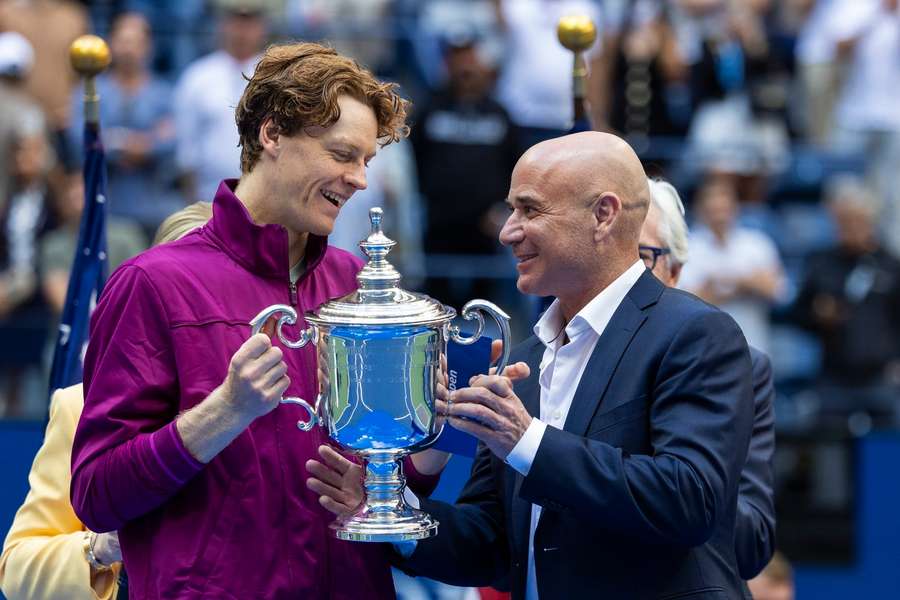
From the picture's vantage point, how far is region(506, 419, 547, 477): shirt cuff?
3.10 m

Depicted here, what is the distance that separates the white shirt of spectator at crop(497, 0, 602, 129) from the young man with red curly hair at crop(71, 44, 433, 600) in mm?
5561

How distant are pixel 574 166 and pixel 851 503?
406 cm

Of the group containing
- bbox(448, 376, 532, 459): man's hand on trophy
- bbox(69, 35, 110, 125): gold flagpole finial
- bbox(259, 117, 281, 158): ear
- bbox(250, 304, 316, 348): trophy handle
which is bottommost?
bbox(448, 376, 532, 459): man's hand on trophy

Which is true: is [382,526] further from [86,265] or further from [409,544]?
[86,265]

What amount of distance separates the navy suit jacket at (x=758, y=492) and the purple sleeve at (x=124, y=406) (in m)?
1.48

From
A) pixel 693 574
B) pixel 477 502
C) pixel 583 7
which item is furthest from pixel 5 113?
pixel 693 574

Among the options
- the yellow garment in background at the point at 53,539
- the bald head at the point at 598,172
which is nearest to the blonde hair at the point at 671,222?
the bald head at the point at 598,172

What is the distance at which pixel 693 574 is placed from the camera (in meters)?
3.25

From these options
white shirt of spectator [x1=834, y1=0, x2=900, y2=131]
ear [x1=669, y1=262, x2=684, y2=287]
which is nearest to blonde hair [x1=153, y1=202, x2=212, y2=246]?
ear [x1=669, y1=262, x2=684, y2=287]

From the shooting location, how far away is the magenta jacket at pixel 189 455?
10.1ft

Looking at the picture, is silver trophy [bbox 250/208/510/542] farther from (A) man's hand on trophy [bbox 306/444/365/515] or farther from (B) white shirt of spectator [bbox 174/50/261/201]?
(B) white shirt of spectator [bbox 174/50/261/201]

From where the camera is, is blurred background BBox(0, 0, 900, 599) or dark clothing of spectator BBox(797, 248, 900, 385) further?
dark clothing of spectator BBox(797, 248, 900, 385)

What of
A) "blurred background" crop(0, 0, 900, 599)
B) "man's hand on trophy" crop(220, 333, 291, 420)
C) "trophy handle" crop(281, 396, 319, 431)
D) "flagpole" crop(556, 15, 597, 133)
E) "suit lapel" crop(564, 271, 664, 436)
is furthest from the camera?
"blurred background" crop(0, 0, 900, 599)

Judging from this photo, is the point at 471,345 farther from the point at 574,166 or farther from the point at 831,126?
the point at 831,126
